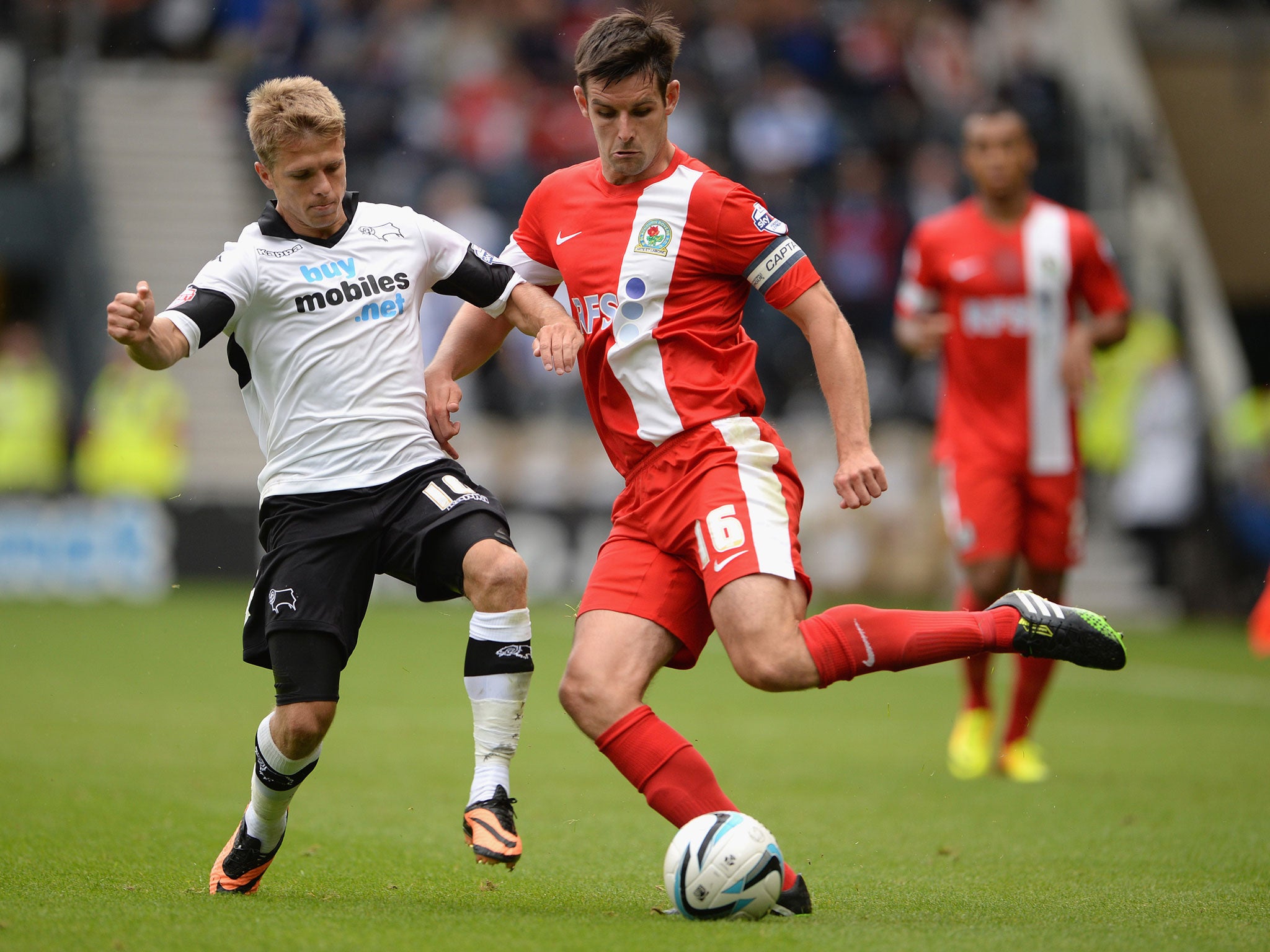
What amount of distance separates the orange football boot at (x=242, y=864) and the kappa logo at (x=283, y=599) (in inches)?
26.2

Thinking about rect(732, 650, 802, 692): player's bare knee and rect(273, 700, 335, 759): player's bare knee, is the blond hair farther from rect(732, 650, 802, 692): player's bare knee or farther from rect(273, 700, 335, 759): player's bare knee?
rect(732, 650, 802, 692): player's bare knee

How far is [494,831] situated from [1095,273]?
4.69m

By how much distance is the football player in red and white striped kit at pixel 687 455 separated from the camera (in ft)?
14.8

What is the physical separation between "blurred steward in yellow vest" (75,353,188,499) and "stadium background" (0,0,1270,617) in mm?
30

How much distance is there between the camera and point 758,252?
4750 mm

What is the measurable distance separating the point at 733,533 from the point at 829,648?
0.42 m

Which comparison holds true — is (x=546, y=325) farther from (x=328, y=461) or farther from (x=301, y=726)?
(x=301, y=726)

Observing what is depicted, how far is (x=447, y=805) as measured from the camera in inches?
258

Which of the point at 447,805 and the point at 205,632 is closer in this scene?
the point at 447,805

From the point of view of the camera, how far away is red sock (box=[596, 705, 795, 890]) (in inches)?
176

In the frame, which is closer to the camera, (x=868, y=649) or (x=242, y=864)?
(x=868, y=649)

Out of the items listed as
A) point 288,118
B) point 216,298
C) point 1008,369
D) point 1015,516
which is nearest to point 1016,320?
point 1008,369

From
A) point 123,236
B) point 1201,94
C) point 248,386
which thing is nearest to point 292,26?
point 123,236

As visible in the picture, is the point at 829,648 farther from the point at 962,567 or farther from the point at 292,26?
the point at 292,26
